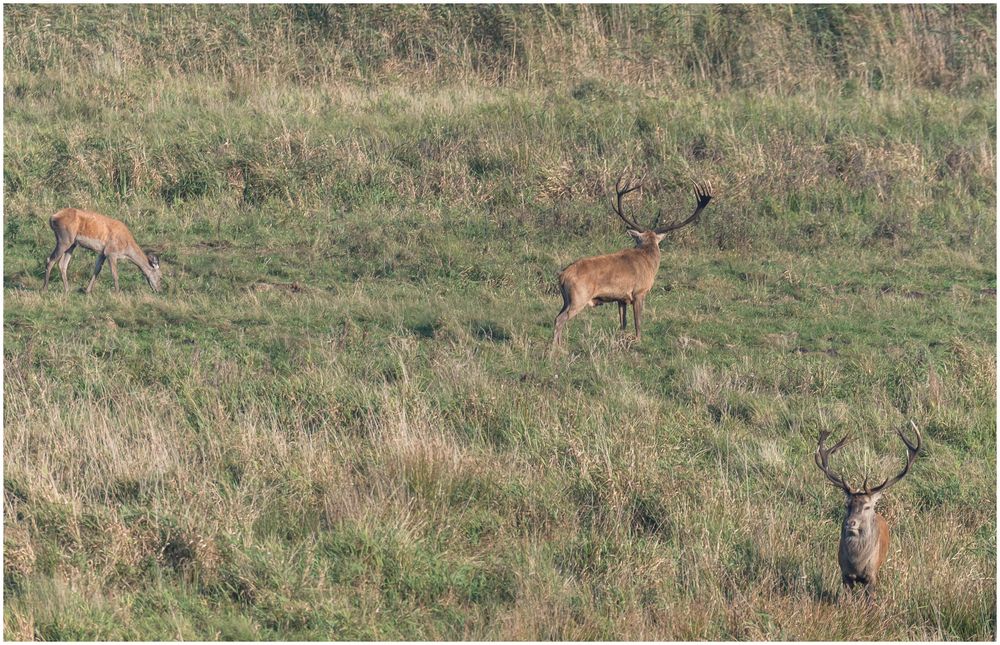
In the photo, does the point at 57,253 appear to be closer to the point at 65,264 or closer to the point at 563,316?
the point at 65,264

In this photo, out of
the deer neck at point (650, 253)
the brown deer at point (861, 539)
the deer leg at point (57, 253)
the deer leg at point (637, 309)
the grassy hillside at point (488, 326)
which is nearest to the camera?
the brown deer at point (861, 539)

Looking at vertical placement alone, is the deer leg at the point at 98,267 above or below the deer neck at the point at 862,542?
below

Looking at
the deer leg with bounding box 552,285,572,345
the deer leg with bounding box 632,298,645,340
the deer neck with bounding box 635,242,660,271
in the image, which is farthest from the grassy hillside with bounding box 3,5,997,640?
the deer neck with bounding box 635,242,660,271

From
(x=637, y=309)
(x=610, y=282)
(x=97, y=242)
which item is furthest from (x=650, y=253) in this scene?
(x=97, y=242)

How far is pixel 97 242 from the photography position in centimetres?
1304

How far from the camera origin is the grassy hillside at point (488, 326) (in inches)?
271

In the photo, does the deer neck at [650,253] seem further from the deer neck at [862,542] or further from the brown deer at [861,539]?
the deer neck at [862,542]

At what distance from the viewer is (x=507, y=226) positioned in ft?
47.3

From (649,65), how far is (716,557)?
1273 centimetres

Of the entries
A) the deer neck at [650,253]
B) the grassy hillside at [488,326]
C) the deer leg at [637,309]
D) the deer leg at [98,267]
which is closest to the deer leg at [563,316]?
the grassy hillside at [488,326]

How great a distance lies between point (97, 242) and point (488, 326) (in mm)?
4359

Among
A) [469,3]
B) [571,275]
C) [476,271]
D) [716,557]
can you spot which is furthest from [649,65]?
[716,557]

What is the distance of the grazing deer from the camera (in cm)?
1291

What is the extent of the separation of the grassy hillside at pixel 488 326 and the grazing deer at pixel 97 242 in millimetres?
341
